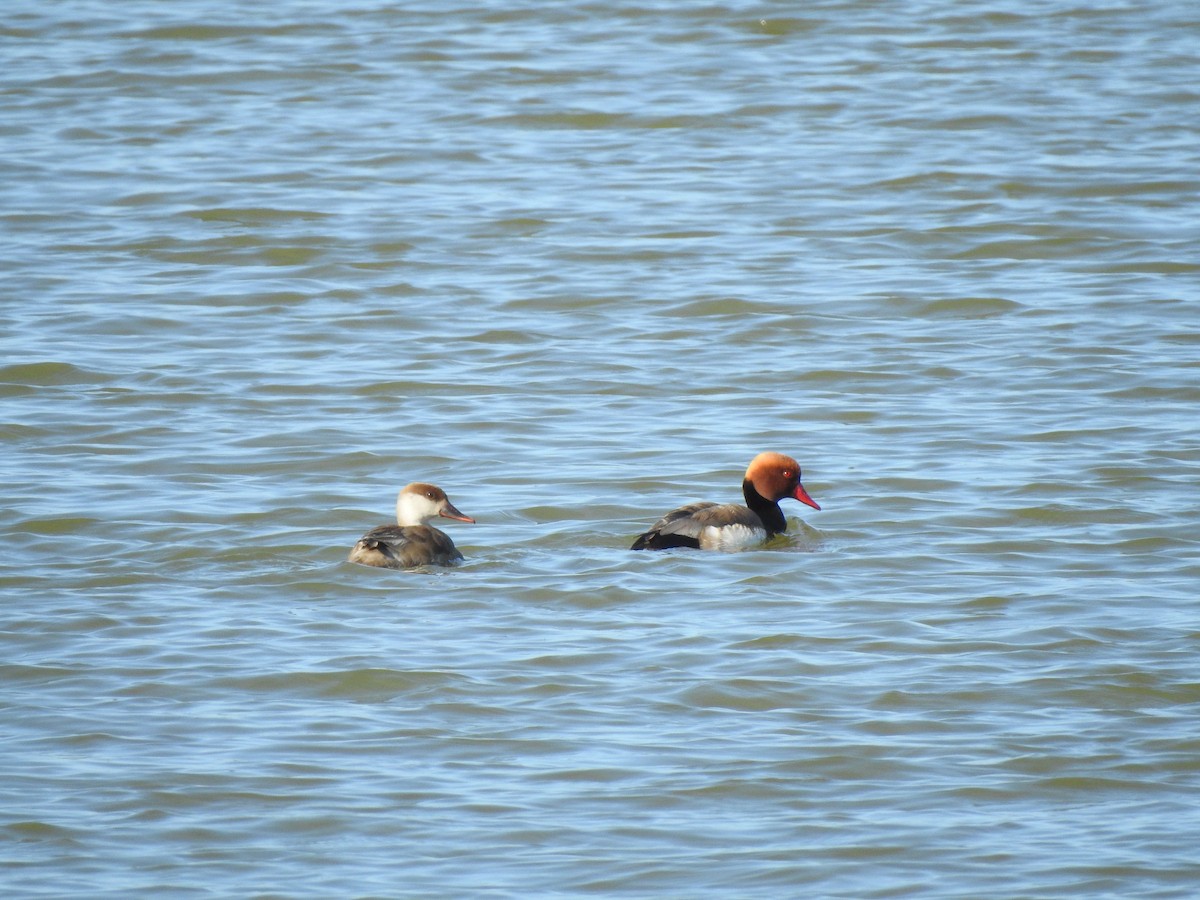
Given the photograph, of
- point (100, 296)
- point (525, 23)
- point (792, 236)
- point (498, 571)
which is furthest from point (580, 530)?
point (525, 23)

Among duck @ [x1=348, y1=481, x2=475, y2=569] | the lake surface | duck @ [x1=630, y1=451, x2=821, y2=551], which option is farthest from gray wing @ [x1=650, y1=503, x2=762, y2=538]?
duck @ [x1=348, y1=481, x2=475, y2=569]

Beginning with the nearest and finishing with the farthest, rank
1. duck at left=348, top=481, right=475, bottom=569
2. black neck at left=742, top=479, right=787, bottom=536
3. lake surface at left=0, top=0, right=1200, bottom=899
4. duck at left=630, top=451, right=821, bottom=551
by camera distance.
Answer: lake surface at left=0, top=0, right=1200, bottom=899
duck at left=348, top=481, right=475, bottom=569
duck at left=630, top=451, right=821, bottom=551
black neck at left=742, top=479, right=787, bottom=536

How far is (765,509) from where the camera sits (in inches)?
386

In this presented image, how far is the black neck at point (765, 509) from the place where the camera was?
9789mm

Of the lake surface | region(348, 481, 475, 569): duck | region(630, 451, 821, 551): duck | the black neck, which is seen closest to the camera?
the lake surface

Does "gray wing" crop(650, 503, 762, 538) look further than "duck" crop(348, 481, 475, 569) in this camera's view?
Yes

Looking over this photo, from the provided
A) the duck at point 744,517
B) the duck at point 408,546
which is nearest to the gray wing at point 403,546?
the duck at point 408,546

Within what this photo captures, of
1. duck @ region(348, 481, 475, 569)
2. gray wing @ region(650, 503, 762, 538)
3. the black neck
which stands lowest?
the black neck

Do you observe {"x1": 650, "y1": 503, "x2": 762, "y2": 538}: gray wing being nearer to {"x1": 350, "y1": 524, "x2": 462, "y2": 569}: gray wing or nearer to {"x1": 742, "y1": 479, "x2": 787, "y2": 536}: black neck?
{"x1": 742, "y1": 479, "x2": 787, "y2": 536}: black neck

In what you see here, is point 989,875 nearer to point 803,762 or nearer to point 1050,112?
point 803,762

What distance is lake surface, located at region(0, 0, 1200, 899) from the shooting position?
6273 mm

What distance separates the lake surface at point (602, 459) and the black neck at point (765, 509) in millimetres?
345

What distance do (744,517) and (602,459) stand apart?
1.38 m

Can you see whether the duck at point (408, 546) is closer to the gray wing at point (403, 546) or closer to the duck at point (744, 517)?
the gray wing at point (403, 546)
